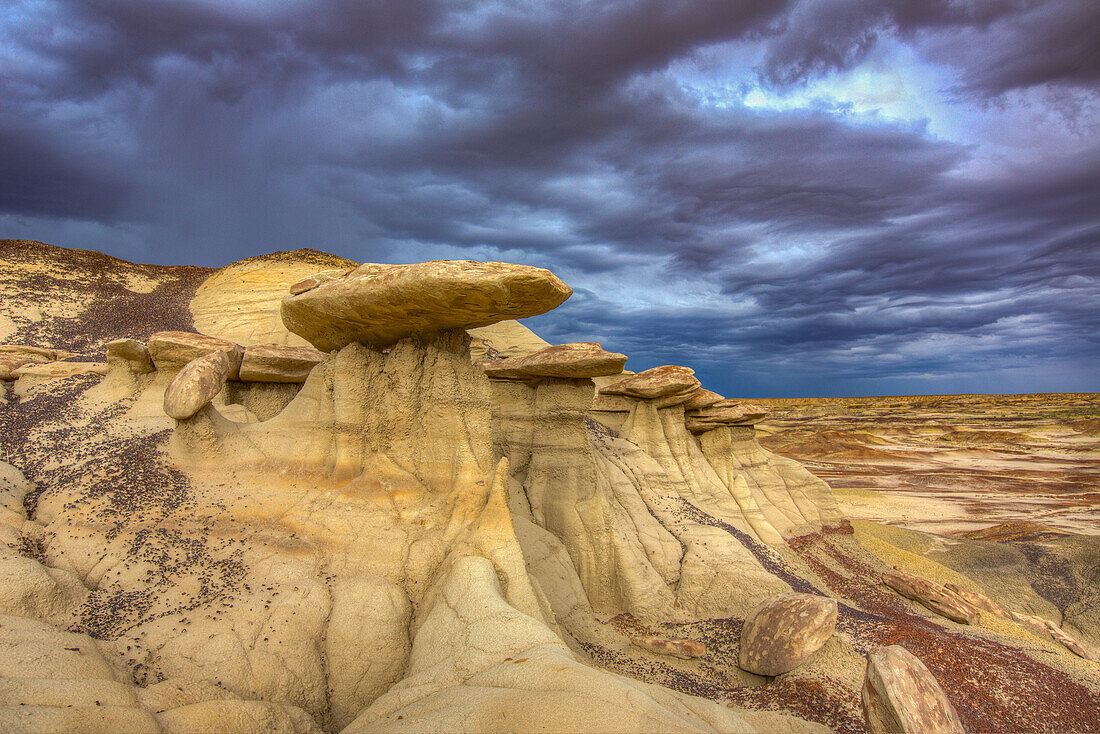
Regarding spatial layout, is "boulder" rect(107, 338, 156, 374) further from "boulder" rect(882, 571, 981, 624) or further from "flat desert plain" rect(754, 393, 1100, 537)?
"flat desert plain" rect(754, 393, 1100, 537)

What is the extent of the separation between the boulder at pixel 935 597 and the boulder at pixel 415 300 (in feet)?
32.7

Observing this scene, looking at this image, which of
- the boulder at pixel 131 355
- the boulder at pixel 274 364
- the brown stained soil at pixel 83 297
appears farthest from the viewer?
the brown stained soil at pixel 83 297

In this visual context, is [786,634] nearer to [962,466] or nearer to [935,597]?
[935,597]

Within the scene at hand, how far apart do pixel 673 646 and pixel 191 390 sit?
6963 mm

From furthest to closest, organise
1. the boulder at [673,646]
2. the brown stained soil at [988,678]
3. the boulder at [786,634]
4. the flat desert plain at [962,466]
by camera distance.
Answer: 1. the flat desert plain at [962,466]
2. the boulder at [673,646]
3. the boulder at [786,634]
4. the brown stained soil at [988,678]

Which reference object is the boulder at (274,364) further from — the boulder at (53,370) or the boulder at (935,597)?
the boulder at (935,597)

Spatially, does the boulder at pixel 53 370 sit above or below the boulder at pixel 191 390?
above

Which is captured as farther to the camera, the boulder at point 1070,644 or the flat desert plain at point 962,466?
the flat desert plain at point 962,466

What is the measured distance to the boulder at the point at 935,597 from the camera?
376 inches

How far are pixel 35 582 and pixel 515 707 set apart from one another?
14.0 feet

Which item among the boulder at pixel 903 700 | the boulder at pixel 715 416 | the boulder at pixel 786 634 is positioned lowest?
the boulder at pixel 786 634

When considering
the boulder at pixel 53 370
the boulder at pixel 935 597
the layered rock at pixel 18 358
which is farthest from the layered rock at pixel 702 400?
the layered rock at pixel 18 358

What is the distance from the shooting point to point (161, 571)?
5082mm

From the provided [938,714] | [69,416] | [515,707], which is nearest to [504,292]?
[515,707]
